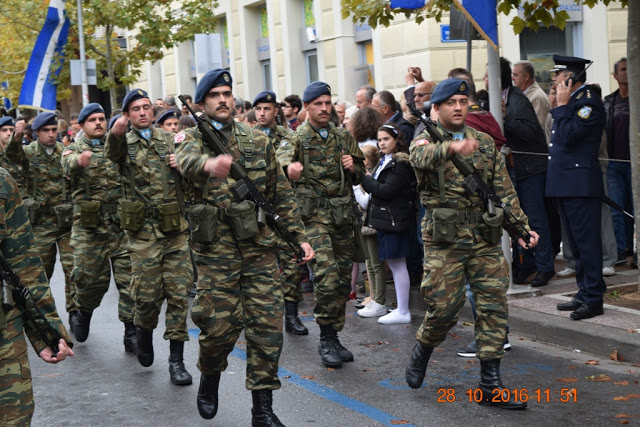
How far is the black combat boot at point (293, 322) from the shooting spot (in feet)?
28.9

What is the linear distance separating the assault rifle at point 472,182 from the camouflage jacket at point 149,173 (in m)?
2.09

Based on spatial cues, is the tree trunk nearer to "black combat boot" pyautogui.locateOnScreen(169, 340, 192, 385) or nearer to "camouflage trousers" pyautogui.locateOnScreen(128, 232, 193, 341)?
"camouflage trousers" pyautogui.locateOnScreen(128, 232, 193, 341)

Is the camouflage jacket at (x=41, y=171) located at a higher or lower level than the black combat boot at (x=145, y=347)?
higher

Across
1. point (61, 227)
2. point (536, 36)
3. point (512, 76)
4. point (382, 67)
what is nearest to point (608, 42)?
point (536, 36)

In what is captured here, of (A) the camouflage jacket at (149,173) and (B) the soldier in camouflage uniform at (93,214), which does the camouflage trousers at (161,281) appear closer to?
(A) the camouflage jacket at (149,173)

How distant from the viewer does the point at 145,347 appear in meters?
7.62

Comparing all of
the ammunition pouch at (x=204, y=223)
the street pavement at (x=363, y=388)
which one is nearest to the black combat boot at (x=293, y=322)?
the street pavement at (x=363, y=388)

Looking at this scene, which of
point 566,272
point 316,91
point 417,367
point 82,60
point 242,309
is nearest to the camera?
point 242,309

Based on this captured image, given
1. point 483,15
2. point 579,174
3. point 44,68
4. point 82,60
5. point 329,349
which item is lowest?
point 329,349

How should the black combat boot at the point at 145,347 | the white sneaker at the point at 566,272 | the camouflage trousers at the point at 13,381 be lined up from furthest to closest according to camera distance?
1. the white sneaker at the point at 566,272
2. the black combat boot at the point at 145,347
3. the camouflage trousers at the point at 13,381

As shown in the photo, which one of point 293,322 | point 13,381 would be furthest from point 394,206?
point 13,381

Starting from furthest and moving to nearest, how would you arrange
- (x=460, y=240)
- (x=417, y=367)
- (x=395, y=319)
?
1. (x=395, y=319)
2. (x=417, y=367)
3. (x=460, y=240)

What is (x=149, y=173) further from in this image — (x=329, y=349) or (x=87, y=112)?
(x=329, y=349)

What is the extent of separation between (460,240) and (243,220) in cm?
139
